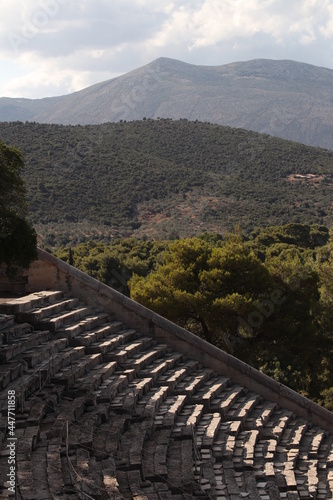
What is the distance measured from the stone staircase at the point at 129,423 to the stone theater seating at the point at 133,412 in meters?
0.02

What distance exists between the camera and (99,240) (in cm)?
4584

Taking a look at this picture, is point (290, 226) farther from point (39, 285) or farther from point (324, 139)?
point (324, 139)

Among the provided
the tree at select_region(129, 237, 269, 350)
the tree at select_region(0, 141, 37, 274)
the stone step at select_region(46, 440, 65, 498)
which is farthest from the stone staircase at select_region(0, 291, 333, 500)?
the tree at select_region(129, 237, 269, 350)

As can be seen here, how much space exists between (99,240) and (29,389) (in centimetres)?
3654

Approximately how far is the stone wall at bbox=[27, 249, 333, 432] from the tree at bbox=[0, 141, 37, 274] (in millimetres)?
1090

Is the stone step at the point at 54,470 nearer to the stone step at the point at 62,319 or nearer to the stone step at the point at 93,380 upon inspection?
the stone step at the point at 93,380

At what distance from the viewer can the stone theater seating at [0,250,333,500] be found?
7.98 metres

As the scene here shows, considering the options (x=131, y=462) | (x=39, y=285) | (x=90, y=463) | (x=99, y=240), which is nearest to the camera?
(x=90, y=463)

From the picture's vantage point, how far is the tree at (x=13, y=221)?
12195 millimetres

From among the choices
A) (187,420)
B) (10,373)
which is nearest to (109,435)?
(10,373)

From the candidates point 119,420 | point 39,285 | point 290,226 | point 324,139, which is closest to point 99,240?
point 290,226

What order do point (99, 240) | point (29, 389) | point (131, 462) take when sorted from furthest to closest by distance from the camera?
point (99, 240), point (29, 389), point (131, 462)

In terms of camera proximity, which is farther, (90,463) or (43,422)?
(43,422)

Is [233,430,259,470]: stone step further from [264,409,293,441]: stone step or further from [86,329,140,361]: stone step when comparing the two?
[86,329,140,361]: stone step
